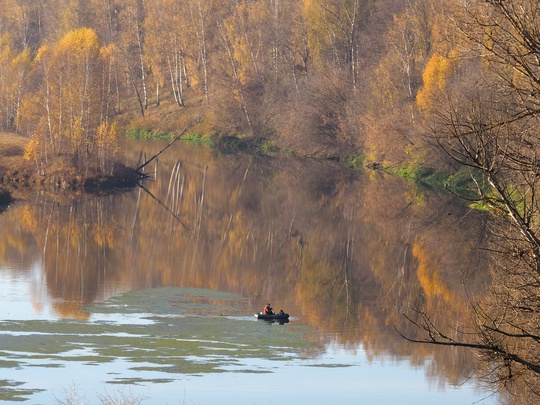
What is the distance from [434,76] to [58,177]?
20.6 meters

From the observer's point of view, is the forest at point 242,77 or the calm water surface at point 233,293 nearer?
the calm water surface at point 233,293

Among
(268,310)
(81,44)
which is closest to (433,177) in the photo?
(81,44)

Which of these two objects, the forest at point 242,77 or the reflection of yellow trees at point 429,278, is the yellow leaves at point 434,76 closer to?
the forest at point 242,77

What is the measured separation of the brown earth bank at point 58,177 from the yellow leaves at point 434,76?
16.1 m

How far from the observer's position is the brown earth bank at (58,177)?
1886 inches

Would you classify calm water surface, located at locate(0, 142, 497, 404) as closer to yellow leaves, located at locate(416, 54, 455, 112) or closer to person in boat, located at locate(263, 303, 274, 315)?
person in boat, located at locate(263, 303, 274, 315)

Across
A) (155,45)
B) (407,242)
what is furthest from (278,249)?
(155,45)

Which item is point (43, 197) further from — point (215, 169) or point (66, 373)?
point (66, 373)

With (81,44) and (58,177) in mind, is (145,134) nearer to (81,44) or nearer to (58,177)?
(81,44)

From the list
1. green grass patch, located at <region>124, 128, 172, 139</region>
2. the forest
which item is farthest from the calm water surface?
green grass patch, located at <region>124, 128, 172, 139</region>

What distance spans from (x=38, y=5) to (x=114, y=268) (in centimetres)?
7887

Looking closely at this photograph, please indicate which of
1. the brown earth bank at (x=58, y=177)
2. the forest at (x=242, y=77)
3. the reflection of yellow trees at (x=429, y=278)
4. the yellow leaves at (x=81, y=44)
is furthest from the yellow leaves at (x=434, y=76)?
the reflection of yellow trees at (x=429, y=278)

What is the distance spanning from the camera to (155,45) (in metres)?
85.8

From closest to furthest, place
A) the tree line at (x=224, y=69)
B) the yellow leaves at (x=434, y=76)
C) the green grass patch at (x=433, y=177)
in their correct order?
the tree line at (x=224, y=69)
the green grass patch at (x=433, y=177)
the yellow leaves at (x=434, y=76)
